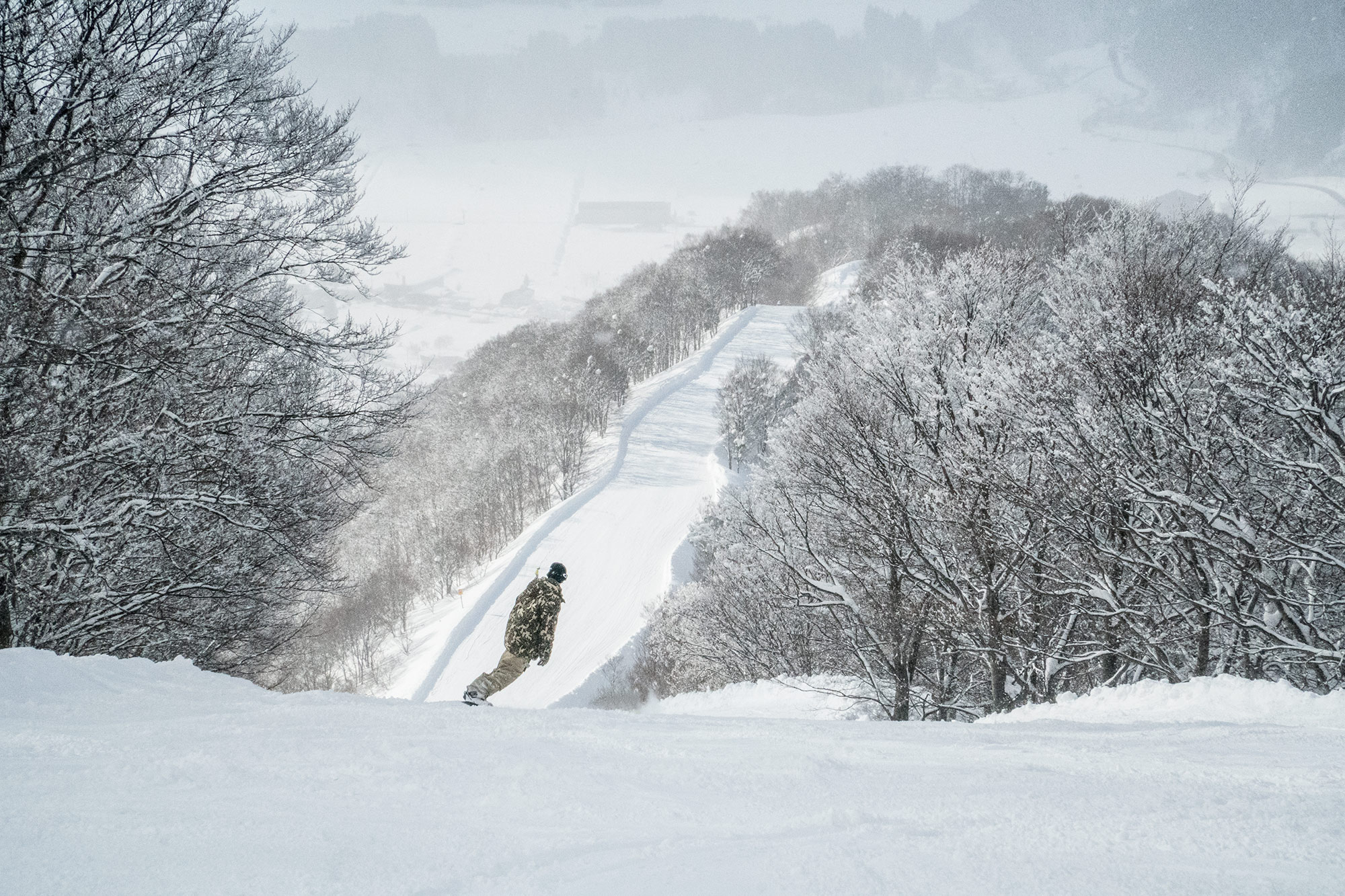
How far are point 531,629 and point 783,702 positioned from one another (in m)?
5.20

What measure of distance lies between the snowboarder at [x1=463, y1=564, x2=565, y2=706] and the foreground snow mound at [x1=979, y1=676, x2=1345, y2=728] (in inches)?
183

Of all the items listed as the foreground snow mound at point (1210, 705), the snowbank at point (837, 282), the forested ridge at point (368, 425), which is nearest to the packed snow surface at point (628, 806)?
the foreground snow mound at point (1210, 705)

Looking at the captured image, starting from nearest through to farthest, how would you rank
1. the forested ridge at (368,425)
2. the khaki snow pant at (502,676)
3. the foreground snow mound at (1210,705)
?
the foreground snow mound at (1210,705), the forested ridge at (368,425), the khaki snow pant at (502,676)

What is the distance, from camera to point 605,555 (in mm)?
40094

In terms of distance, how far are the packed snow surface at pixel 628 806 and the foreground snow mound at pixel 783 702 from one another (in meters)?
6.19

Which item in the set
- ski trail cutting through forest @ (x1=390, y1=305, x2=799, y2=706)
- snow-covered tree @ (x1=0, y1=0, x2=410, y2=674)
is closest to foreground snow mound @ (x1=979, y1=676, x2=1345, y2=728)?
snow-covered tree @ (x1=0, y1=0, x2=410, y2=674)

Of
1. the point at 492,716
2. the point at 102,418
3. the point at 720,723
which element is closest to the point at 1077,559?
the point at 720,723

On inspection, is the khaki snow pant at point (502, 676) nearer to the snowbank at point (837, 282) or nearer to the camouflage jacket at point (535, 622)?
the camouflage jacket at point (535, 622)

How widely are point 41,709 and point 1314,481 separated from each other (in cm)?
1188

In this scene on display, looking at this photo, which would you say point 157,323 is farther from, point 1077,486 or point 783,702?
point 1077,486

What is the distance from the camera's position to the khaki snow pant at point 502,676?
279 inches

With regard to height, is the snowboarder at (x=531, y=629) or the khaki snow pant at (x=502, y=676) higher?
the snowboarder at (x=531, y=629)

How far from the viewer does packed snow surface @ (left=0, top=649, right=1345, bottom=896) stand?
A: 2.23 m

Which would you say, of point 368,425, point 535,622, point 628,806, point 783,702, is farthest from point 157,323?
point 783,702
